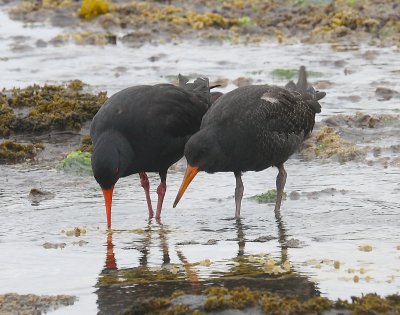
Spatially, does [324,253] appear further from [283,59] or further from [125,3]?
[125,3]

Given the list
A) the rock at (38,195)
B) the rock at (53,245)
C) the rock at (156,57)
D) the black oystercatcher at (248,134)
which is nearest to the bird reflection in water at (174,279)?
the rock at (53,245)

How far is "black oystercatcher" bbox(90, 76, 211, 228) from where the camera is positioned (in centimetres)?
843

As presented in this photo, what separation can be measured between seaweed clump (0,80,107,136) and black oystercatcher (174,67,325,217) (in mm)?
3380

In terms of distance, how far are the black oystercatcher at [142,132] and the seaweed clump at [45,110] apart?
2845 millimetres

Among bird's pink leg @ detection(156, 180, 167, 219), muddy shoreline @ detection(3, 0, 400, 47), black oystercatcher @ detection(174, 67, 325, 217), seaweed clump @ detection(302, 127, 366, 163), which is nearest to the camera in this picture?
black oystercatcher @ detection(174, 67, 325, 217)

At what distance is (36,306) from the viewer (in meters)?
6.54

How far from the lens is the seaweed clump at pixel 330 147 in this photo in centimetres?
1098

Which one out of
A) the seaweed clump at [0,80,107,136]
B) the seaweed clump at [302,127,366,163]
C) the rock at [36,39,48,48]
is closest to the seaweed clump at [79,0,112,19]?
the rock at [36,39,48,48]

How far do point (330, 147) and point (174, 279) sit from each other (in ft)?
14.7

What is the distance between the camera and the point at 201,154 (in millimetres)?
8477

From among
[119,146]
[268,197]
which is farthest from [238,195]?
[119,146]

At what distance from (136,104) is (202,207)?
114 centimetres

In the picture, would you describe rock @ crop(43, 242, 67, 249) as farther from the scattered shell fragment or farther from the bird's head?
the scattered shell fragment

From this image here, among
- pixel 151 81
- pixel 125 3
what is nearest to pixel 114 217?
pixel 151 81
